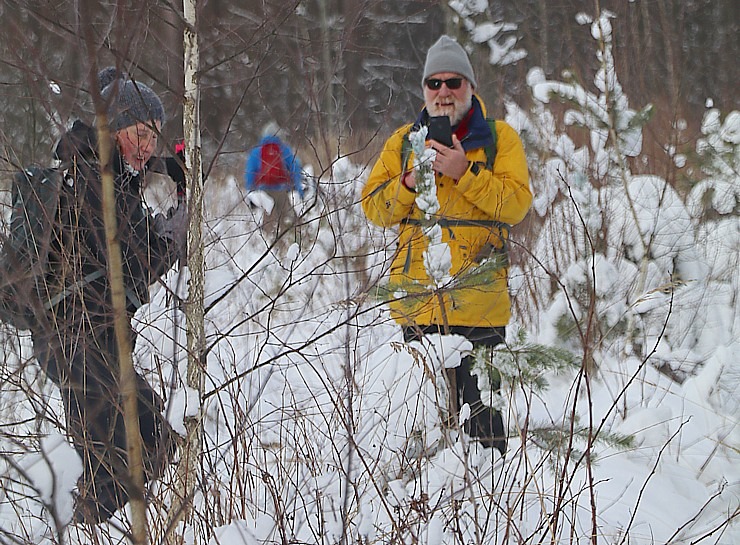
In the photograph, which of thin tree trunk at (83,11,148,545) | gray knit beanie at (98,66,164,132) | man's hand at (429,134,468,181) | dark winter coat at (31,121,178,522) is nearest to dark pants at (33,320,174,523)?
dark winter coat at (31,121,178,522)

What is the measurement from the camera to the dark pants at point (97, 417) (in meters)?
1.37

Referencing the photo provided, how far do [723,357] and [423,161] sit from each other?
4.87 feet

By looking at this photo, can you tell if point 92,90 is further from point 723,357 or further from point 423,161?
point 723,357

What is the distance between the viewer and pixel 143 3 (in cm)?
91

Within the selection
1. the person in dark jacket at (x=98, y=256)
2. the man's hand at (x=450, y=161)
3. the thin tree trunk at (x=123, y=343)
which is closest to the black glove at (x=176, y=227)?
the person in dark jacket at (x=98, y=256)

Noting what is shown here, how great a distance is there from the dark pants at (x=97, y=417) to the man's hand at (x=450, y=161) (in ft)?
3.74

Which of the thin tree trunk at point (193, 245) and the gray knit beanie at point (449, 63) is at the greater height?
the gray knit beanie at point (449, 63)

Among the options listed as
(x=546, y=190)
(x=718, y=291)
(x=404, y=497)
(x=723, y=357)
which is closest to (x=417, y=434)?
(x=404, y=497)

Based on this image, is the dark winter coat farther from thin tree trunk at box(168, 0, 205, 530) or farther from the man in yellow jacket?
the man in yellow jacket

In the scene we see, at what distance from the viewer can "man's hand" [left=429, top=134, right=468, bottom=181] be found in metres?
2.47

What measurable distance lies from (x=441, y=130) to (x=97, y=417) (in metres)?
1.40

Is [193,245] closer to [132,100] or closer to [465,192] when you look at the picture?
[132,100]

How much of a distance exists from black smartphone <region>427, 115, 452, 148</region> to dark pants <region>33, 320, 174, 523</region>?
1218 millimetres

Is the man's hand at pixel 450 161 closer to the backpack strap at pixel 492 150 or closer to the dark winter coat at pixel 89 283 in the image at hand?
the backpack strap at pixel 492 150
